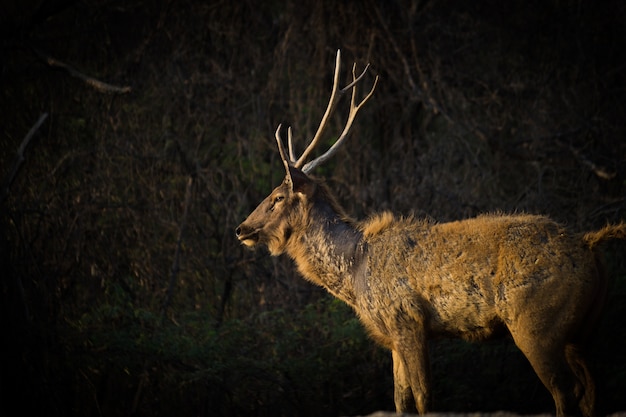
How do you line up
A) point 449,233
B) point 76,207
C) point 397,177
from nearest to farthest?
1. point 449,233
2. point 76,207
3. point 397,177

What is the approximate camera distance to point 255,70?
12.5 metres

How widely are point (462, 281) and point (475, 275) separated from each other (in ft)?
0.35

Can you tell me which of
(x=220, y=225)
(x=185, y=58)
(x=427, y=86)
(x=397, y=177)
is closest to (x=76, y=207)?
(x=220, y=225)

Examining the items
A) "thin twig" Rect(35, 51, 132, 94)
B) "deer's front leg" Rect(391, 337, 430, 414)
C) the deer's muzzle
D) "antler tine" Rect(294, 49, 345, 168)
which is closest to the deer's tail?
"deer's front leg" Rect(391, 337, 430, 414)

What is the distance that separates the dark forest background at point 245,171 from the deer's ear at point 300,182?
8.53 feet

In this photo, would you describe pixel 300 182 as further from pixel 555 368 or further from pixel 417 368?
pixel 555 368

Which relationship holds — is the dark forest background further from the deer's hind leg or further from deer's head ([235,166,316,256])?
the deer's hind leg

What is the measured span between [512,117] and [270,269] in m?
3.87

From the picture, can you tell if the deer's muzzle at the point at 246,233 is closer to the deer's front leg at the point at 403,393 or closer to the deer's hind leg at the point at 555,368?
the deer's front leg at the point at 403,393

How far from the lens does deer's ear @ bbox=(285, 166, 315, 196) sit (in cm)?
757

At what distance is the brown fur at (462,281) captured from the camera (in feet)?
20.2

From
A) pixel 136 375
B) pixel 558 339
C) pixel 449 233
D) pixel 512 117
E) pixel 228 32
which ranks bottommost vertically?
pixel 136 375

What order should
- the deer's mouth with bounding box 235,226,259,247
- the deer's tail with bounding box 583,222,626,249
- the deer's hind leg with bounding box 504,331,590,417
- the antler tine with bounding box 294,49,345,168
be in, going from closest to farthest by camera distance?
the deer's hind leg with bounding box 504,331,590,417, the deer's tail with bounding box 583,222,626,249, the deer's mouth with bounding box 235,226,259,247, the antler tine with bounding box 294,49,345,168

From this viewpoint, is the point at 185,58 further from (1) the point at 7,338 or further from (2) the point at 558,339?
(2) the point at 558,339
